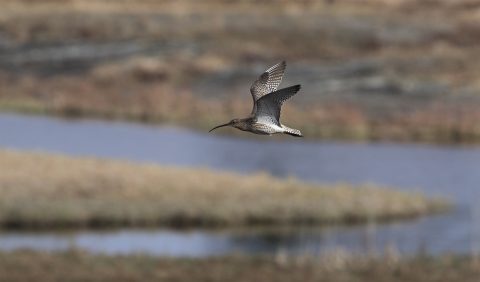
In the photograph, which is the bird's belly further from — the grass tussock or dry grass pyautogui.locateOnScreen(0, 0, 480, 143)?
dry grass pyautogui.locateOnScreen(0, 0, 480, 143)

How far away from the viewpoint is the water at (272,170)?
3800cm

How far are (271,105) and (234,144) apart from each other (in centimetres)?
5053

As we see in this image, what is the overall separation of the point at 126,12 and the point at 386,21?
16.0m

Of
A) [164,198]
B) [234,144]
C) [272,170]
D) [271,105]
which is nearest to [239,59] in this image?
[234,144]

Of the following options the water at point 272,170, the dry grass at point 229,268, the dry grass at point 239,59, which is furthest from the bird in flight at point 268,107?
the dry grass at point 239,59

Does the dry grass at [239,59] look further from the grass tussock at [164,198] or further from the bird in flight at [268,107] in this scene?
the bird in flight at [268,107]

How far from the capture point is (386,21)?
265ft

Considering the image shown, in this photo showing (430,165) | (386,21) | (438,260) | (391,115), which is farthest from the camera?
(386,21)

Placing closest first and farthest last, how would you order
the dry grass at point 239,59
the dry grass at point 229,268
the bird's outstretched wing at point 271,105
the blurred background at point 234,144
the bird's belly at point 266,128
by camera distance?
the bird's belly at point 266,128, the bird's outstretched wing at point 271,105, the dry grass at point 229,268, the blurred background at point 234,144, the dry grass at point 239,59

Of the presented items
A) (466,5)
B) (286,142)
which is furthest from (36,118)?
(466,5)

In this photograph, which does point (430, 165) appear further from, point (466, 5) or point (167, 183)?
point (466, 5)

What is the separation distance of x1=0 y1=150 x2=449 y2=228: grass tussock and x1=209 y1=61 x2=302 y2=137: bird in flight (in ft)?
98.4

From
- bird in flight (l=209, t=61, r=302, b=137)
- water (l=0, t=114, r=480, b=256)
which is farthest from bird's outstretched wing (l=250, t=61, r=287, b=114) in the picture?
water (l=0, t=114, r=480, b=256)

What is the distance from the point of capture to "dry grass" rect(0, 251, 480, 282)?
31.5 m
